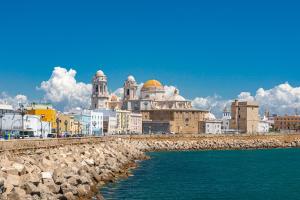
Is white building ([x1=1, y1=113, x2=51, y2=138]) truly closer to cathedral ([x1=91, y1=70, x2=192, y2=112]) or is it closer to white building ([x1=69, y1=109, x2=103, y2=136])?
white building ([x1=69, y1=109, x2=103, y2=136])

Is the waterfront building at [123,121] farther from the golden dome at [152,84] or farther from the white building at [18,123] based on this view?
the white building at [18,123]

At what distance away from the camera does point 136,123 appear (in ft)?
462

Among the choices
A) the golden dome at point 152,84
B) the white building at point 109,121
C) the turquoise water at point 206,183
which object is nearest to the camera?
the turquoise water at point 206,183

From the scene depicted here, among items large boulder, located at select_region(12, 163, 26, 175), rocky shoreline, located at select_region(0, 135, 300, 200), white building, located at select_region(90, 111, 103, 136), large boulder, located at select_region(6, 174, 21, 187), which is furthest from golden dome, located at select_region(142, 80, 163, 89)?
large boulder, located at select_region(6, 174, 21, 187)

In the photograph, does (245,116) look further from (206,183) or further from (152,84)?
(206,183)

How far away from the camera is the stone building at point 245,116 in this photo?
510 feet

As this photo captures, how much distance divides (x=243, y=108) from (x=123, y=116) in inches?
1492

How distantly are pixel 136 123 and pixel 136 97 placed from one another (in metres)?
18.1

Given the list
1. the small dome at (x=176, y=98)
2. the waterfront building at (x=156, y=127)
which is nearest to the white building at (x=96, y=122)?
the waterfront building at (x=156, y=127)

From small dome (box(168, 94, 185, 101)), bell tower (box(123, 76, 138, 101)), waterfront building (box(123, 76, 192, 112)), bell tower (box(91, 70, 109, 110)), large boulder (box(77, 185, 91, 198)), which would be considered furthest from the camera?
bell tower (box(123, 76, 138, 101))

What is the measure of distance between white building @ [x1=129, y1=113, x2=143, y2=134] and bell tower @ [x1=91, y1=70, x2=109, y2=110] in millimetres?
8475

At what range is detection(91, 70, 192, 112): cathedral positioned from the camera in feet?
475

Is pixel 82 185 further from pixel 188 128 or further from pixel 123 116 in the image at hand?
pixel 188 128

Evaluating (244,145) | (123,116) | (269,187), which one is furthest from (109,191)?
(123,116)
